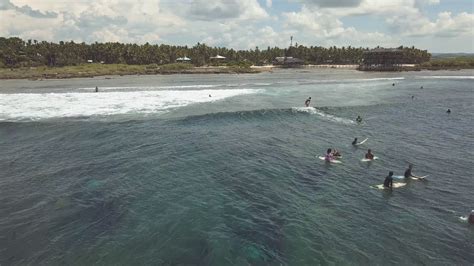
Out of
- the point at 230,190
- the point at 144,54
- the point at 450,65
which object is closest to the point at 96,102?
the point at 230,190

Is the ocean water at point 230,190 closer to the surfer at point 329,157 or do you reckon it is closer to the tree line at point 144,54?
the surfer at point 329,157

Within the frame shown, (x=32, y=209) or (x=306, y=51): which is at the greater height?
(x=306, y=51)

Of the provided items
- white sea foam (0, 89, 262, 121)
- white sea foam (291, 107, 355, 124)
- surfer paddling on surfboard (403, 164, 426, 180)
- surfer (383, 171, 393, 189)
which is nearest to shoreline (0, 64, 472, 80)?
white sea foam (0, 89, 262, 121)

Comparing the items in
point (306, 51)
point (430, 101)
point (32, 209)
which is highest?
point (306, 51)

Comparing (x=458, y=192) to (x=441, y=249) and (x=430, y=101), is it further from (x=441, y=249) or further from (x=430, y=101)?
(x=430, y=101)

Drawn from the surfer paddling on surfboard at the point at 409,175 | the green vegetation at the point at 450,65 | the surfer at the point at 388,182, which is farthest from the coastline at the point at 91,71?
the surfer at the point at 388,182

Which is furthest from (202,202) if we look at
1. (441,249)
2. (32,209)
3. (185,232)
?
(441,249)

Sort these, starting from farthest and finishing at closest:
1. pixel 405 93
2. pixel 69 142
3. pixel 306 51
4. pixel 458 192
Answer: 1. pixel 306 51
2. pixel 405 93
3. pixel 69 142
4. pixel 458 192
